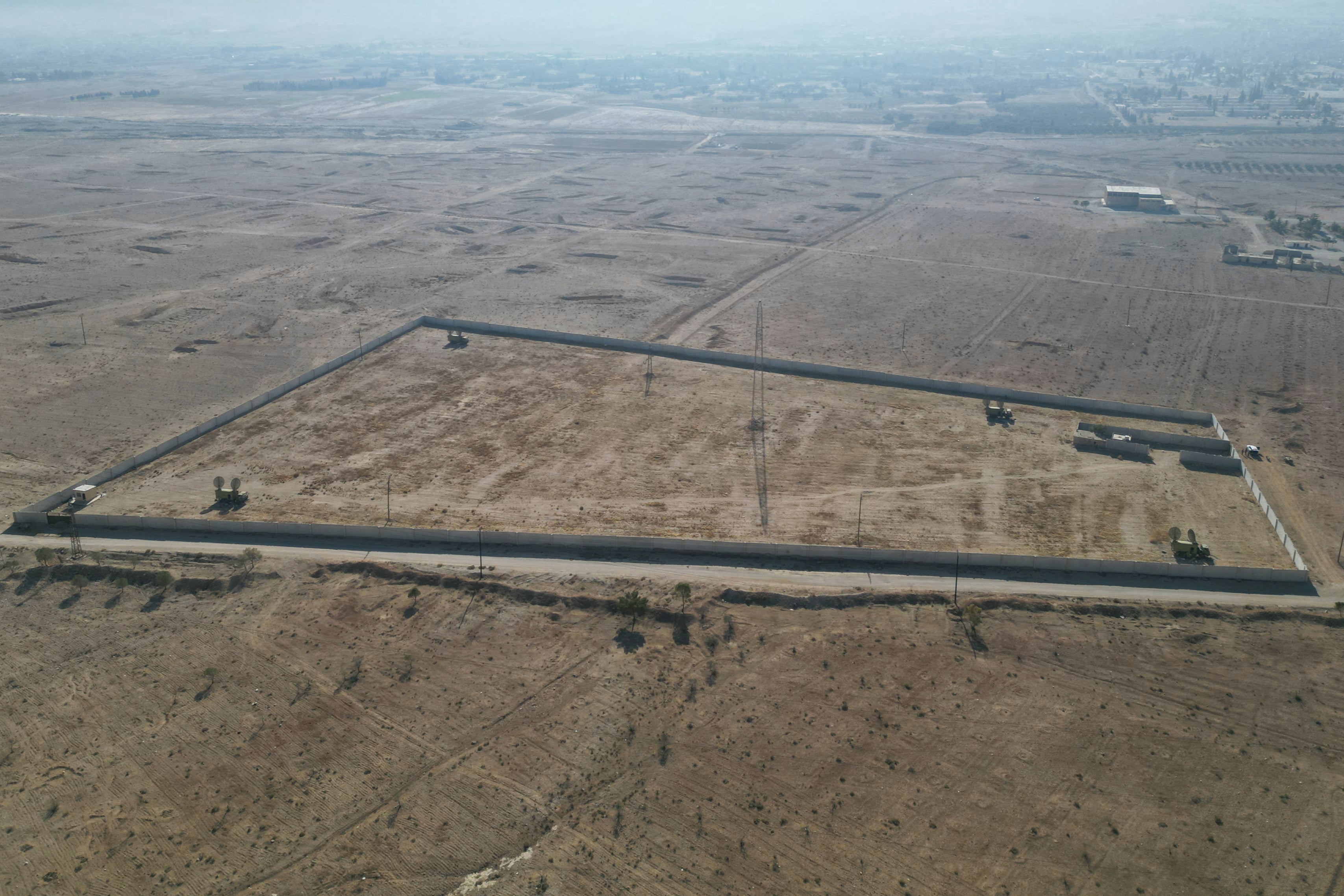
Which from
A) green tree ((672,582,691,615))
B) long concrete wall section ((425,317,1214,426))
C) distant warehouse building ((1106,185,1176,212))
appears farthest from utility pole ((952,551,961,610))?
distant warehouse building ((1106,185,1176,212))

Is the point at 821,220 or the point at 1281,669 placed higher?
the point at 821,220

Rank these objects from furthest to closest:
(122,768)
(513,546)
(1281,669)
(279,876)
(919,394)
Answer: (919,394)
(513,546)
(1281,669)
(122,768)
(279,876)

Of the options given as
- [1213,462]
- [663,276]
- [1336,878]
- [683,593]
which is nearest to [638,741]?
[683,593]

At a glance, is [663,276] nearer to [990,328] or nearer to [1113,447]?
[990,328]

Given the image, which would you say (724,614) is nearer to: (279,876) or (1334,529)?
(279,876)

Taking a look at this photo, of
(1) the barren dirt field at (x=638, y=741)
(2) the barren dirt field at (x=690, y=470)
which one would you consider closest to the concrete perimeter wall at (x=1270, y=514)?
(2) the barren dirt field at (x=690, y=470)

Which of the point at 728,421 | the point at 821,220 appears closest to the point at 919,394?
the point at 728,421
